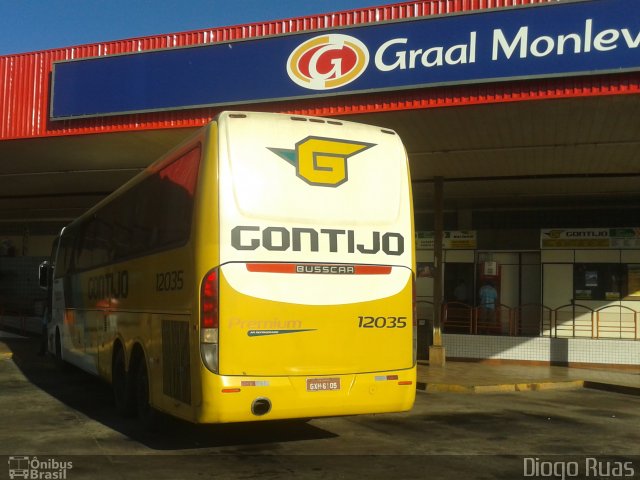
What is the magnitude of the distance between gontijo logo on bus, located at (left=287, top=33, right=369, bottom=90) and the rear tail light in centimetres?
675

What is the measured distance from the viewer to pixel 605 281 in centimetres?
1930

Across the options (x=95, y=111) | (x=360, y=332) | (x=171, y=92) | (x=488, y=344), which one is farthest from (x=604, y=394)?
(x=95, y=111)

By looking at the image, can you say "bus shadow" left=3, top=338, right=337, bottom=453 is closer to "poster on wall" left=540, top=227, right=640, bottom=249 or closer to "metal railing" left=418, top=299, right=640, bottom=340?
"metal railing" left=418, top=299, right=640, bottom=340

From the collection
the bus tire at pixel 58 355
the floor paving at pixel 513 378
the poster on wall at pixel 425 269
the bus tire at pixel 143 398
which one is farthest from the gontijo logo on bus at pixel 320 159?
the poster on wall at pixel 425 269

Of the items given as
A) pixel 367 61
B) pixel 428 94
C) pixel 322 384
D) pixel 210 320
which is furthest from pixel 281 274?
pixel 367 61

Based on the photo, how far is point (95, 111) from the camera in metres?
14.2

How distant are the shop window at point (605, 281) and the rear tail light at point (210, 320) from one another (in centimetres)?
1501

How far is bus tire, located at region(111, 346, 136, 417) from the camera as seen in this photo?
937 cm

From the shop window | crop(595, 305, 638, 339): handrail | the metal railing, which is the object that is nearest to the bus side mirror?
the metal railing

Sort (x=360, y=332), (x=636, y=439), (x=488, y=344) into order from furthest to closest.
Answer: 1. (x=488, y=344)
2. (x=636, y=439)
3. (x=360, y=332)

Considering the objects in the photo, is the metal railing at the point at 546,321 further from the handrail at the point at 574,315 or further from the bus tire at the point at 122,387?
the bus tire at the point at 122,387

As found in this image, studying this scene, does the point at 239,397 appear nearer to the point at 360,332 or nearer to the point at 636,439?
the point at 360,332

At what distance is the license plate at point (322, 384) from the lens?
7.20 m

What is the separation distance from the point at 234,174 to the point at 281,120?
0.89m
